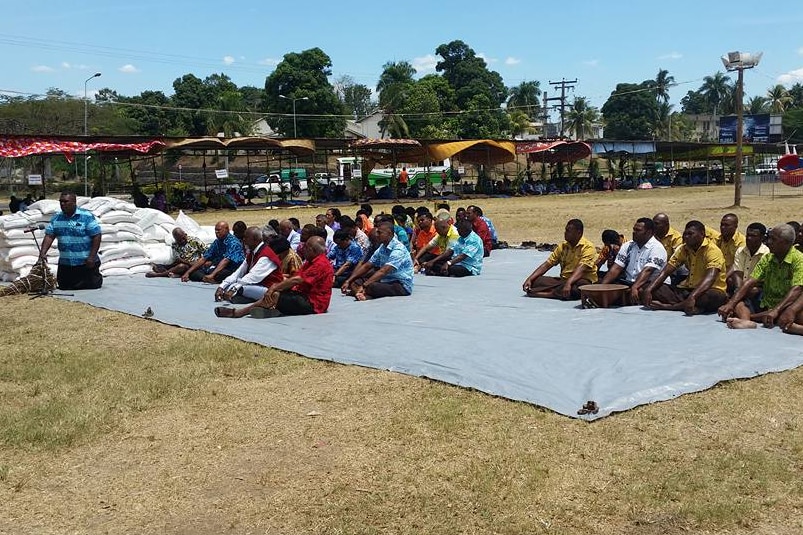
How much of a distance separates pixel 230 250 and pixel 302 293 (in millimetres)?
3295

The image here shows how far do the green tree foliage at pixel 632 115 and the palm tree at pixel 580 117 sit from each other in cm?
1061

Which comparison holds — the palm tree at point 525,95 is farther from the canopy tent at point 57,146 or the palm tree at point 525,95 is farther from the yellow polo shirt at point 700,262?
the yellow polo shirt at point 700,262

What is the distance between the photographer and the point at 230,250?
11.6m

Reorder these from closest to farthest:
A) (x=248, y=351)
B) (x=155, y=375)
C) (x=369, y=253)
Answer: (x=155, y=375) < (x=248, y=351) < (x=369, y=253)

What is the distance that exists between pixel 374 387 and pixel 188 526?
2293 mm

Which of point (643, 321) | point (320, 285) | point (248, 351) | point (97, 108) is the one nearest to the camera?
point (248, 351)

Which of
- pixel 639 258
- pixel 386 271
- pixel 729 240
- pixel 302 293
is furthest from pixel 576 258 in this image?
pixel 302 293

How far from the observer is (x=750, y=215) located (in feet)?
69.6

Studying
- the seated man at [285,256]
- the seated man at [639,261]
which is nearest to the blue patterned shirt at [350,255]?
the seated man at [285,256]

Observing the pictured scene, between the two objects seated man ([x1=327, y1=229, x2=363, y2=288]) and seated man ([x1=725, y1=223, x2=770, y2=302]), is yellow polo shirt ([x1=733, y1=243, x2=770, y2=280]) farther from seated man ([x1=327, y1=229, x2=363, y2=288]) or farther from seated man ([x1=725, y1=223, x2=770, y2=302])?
seated man ([x1=327, y1=229, x2=363, y2=288])

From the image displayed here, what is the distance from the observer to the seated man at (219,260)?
1148 cm

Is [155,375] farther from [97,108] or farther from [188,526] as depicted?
[97,108]

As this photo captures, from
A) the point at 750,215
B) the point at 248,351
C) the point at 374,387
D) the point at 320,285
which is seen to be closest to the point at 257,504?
the point at 374,387

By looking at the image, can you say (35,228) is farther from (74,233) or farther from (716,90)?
(716,90)
